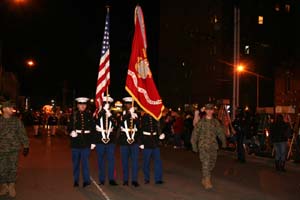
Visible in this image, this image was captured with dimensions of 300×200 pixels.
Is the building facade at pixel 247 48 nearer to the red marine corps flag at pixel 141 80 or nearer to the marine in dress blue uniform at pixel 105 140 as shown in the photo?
the red marine corps flag at pixel 141 80

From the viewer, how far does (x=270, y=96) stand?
190ft

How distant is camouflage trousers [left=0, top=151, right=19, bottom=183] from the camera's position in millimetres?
10195

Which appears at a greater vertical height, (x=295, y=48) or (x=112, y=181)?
(x=295, y=48)

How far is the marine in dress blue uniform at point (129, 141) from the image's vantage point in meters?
12.1

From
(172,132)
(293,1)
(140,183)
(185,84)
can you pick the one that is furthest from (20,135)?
(185,84)

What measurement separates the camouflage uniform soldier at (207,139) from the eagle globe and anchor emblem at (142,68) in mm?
1954

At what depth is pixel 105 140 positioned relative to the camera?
12.1m

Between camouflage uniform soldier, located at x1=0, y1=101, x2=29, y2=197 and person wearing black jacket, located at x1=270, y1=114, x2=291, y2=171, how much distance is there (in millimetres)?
8832

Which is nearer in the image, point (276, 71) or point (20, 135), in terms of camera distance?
point (20, 135)

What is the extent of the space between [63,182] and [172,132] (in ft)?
51.9

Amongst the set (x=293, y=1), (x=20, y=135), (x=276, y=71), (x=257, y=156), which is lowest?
(x=257, y=156)

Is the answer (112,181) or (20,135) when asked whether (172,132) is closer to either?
(112,181)

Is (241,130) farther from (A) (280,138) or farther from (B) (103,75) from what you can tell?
(B) (103,75)

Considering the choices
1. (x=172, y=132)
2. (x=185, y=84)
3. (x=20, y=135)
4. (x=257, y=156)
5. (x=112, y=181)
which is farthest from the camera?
(x=185, y=84)
